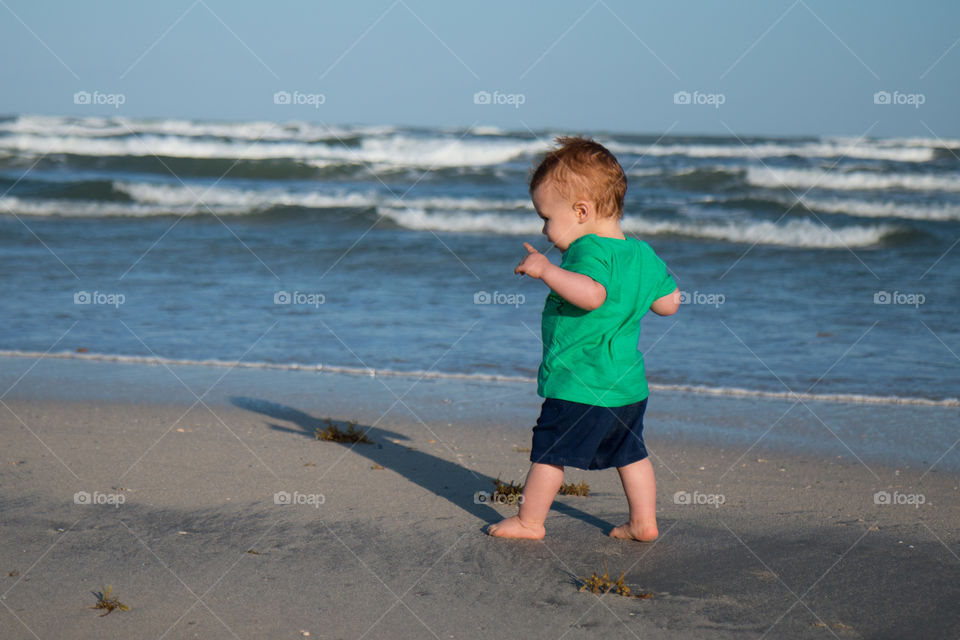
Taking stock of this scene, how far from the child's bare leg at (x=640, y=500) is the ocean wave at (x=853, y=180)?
60.2 ft

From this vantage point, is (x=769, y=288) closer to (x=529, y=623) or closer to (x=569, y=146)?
(x=569, y=146)

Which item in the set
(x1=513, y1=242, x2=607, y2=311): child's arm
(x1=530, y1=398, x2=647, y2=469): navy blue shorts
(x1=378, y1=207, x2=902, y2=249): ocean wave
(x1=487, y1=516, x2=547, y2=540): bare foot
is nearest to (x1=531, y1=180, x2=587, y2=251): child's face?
(x1=513, y1=242, x2=607, y2=311): child's arm

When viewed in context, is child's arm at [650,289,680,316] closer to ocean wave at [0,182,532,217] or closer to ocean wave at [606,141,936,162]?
ocean wave at [0,182,532,217]

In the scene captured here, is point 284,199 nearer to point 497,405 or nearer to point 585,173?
point 497,405

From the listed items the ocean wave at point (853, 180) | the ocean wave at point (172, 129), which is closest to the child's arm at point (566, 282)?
the ocean wave at point (853, 180)

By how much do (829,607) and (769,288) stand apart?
7328 mm

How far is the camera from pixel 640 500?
3.31 metres

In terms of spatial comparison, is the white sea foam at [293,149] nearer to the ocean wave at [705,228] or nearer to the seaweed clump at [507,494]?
the ocean wave at [705,228]

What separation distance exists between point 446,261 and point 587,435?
28.4ft

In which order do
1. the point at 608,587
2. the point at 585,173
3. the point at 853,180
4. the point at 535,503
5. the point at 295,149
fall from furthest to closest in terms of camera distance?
the point at 295,149 < the point at 853,180 < the point at 535,503 < the point at 585,173 < the point at 608,587

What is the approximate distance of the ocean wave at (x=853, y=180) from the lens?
67.1 feet

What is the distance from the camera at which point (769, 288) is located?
384 inches

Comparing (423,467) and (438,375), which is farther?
(438,375)

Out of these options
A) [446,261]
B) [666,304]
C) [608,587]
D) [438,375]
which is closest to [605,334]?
[666,304]
